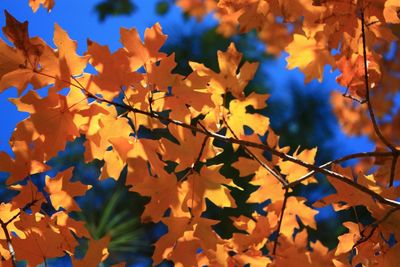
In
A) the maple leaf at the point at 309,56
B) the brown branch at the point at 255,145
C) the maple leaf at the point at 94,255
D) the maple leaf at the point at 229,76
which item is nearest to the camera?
the brown branch at the point at 255,145

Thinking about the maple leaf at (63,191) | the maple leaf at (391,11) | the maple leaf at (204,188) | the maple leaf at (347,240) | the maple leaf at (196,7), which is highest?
the maple leaf at (196,7)

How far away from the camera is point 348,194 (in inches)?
31.0

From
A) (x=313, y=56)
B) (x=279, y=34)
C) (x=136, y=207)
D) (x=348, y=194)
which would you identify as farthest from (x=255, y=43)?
(x=348, y=194)

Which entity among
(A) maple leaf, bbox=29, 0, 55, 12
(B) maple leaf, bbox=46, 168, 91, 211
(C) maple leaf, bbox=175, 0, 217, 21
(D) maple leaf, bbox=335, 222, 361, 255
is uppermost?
(C) maple leaf, bbox=175, 0, 217, 21

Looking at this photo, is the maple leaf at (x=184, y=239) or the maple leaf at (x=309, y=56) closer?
the maple leaf at (x=184, y=239)

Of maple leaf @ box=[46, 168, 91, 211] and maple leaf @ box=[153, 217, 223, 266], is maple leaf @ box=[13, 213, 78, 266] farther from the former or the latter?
maple leaf @ box=[153, 217, 223, 266]

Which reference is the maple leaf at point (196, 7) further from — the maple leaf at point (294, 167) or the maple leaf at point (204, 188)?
the maple leaf at point (204, 188)

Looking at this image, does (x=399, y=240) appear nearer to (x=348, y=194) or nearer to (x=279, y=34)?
(x=348, y=194)

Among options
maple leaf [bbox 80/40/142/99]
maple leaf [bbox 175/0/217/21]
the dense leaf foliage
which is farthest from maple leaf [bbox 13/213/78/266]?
maple leaf [bbox 175/0/217/21]

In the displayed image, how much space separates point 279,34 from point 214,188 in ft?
6.17

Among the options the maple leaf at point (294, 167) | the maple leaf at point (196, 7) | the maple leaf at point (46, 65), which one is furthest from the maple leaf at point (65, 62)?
the maple leaf at point (196, 7)

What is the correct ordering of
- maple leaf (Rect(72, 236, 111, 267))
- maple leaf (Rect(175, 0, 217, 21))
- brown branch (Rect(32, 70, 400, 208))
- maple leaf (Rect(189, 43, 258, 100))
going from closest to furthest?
brown branch (Rect(32, 70, 400, 208)) → maple leaf (Rect(72, 236, 111, 267)) → maple leaf (Rect(189, 43, 258, 100)) → maple leaf (Rect(175, 0, 217, 21))

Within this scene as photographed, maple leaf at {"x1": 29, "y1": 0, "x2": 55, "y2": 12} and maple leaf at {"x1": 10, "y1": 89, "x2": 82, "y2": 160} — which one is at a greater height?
maple leaf at {"x1": 29, "y1": 0, "x2": 55, "y2": 12}

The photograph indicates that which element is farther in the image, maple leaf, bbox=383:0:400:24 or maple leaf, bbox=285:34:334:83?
maple leaf, bbox=285:34:334:83
